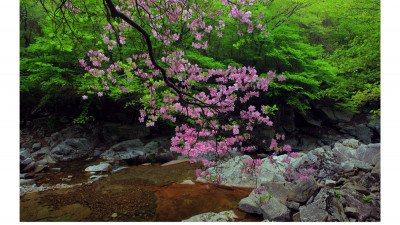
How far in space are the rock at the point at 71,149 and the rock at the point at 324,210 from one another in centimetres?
832

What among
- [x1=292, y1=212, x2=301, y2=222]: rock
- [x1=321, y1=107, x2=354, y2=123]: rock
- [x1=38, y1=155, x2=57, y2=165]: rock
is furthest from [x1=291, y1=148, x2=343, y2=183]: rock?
[x1=38, y1=155, x2=57, y2=165]: rock

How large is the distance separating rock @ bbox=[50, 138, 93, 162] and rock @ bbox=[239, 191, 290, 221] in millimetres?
7304

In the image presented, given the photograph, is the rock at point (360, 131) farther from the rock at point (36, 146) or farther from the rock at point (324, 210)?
the rock at point (36, 146)

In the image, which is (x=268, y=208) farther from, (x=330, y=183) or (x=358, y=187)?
(x=330, y=183)

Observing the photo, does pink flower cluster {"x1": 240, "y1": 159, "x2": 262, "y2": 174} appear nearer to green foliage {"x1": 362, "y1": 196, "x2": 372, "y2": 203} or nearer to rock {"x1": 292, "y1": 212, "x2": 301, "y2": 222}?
rock {"x1": 292, "y1": 212, "x2": 301, "y2": 222}

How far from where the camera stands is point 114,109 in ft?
35.4

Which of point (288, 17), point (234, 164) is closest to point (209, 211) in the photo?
point (234, 164)

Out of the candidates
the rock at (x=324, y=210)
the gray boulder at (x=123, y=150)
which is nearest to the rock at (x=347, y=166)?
the rock at (x=324, y=210)

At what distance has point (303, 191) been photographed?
3.93 m

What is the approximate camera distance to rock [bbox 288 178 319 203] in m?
3.87

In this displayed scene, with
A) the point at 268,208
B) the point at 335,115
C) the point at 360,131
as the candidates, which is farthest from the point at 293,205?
the point at 360,131

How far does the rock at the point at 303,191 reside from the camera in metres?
3.87

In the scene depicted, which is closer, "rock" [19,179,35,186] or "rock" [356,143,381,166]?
"rock" [19,179,35,186]

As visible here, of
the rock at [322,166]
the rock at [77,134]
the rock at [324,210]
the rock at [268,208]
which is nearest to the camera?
the rock at [324,210]
